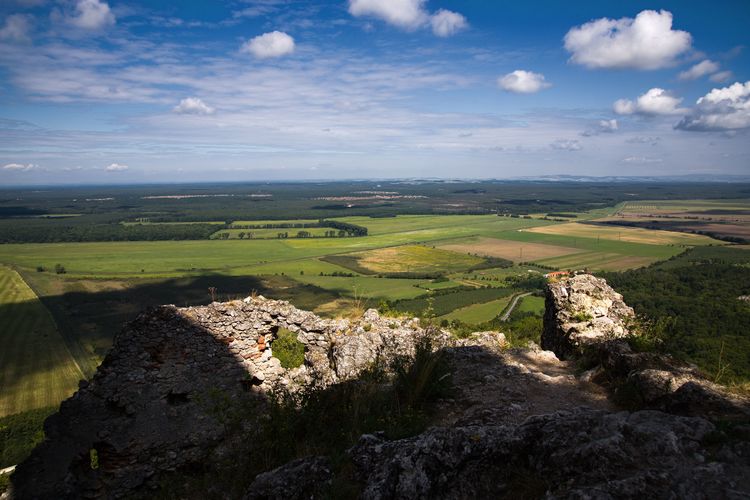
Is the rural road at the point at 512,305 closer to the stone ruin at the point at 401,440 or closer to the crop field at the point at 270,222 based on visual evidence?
the stone ruin at the point at 401,440

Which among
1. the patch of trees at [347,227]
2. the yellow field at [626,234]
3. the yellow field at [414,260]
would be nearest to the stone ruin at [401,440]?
the yellow field at [414,260]

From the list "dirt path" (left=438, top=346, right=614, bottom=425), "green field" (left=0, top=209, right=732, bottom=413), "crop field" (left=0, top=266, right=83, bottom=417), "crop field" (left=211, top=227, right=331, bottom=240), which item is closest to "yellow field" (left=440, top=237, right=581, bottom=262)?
"green field" (left=0, top=209, right=732, bottom=413)

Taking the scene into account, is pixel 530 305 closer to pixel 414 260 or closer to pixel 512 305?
pixel 512 305

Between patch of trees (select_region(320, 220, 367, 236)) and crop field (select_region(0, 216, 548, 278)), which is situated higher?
patch of trees (select_region(320, 220, 367, 236))

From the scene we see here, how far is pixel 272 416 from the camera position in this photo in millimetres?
6855

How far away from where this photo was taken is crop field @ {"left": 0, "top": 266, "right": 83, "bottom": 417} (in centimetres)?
2750

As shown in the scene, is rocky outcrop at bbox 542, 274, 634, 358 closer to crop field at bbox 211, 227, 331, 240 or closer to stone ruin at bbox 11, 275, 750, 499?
stone ruin at bbox 11, 275, 750, 499

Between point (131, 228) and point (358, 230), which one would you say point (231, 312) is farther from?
point (131, 228)

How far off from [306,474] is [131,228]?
126 m

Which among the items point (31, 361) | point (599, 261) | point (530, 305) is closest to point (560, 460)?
point (530, 305)

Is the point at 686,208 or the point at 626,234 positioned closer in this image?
the point at 626,234

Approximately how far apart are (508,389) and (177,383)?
24.8 feet

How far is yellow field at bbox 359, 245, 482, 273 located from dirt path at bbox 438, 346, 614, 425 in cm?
5104

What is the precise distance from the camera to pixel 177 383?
32.0ft
